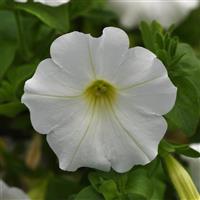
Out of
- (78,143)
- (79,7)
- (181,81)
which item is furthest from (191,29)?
(78,143)

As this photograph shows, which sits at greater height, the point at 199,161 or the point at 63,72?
the point at 63,72

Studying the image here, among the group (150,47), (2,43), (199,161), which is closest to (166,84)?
(150,47)

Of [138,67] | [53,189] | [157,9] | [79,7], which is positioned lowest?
[53,189]

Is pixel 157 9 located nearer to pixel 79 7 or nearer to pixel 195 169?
pixel 79 7

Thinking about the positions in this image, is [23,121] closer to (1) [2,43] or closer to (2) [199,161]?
(1) [2,43]

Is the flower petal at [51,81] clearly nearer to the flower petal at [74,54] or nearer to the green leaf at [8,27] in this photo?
the flower petal at [74,54]

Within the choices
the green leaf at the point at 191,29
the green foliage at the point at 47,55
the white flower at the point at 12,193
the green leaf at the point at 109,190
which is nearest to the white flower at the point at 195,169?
the green foliage at the point at 47,55
